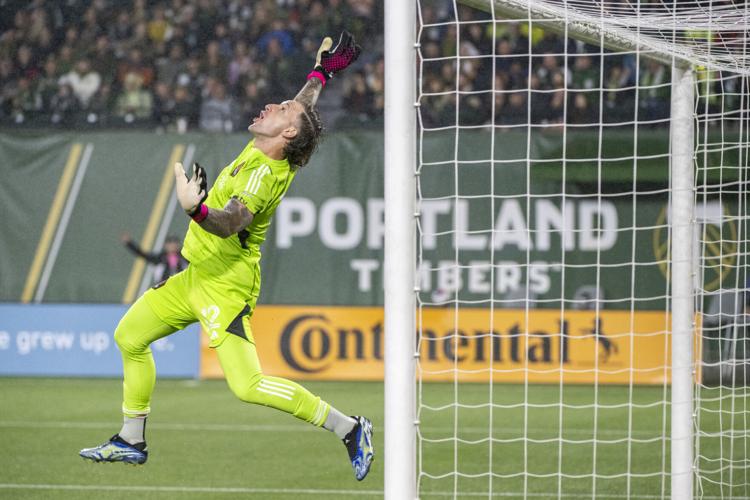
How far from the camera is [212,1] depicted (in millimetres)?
17766

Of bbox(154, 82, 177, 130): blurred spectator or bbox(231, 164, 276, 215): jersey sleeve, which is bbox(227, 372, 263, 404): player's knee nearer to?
bbox(231, 164, 276, 215): jersey sleeve

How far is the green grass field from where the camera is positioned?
24.8 feet

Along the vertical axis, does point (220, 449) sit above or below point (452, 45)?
below

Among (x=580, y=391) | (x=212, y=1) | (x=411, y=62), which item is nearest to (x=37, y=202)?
(x=212, y=1)

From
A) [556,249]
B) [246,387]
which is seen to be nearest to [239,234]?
[246,387]

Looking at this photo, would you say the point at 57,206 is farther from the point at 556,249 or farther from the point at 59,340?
the point at 556,249

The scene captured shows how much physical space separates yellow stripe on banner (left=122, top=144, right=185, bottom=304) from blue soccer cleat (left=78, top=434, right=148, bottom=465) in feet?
29.6

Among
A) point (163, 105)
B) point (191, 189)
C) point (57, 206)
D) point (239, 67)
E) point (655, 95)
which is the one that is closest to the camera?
point (191, 189)

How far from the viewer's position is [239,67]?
55.9ft

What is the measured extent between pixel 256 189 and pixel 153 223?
31.3ft

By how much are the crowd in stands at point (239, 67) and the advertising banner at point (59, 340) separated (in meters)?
2.78

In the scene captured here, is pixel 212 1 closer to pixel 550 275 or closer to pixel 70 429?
pixel 550 275

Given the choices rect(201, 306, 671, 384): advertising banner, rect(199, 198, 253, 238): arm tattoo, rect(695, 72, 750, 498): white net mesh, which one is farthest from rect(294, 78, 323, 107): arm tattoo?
rect(201, 306, 671, 384): advertising banner

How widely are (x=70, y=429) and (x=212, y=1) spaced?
943 cm
